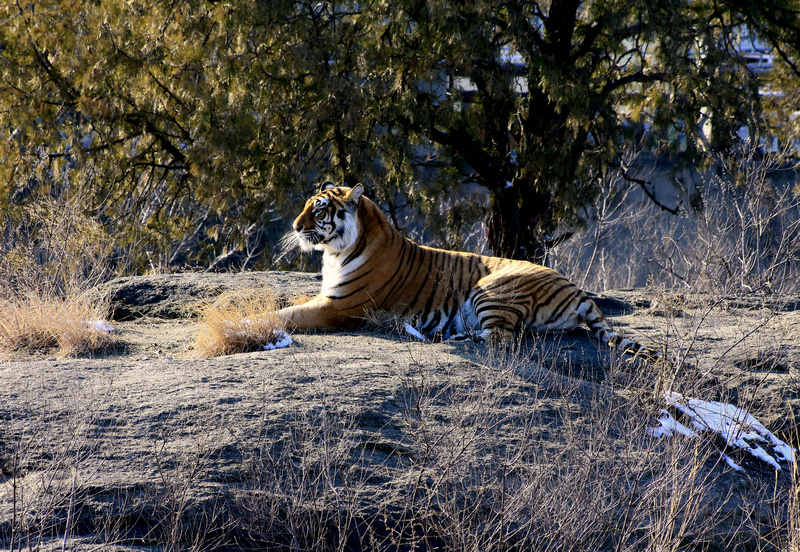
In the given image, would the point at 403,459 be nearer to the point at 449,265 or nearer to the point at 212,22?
the point at 449,265

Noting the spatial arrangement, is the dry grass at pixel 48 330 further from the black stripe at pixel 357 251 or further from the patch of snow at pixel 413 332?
the patch of snow at pixel 413 332

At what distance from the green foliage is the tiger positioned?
2.53 metres

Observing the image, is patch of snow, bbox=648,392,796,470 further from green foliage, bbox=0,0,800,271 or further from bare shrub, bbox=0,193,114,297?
bare shrub, bbox=0,193,114,297

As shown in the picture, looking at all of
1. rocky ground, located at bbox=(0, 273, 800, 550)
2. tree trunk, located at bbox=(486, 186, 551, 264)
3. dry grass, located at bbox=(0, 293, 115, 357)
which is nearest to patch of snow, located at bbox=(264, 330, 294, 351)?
rocky ground, located at bbox=(0, 273, 800, 550)

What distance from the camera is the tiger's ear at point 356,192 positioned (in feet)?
21.8

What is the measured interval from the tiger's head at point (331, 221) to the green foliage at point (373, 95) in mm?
2543

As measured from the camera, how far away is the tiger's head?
6.68 m

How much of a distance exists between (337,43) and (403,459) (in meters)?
6.52

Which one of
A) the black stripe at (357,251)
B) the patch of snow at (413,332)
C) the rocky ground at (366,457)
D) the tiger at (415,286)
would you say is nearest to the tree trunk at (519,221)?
the tiger at (415,286)

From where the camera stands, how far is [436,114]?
9.41 m

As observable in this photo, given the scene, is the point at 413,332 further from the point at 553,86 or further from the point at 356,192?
the point at 553,86

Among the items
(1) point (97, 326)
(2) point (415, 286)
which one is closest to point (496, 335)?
(2) point (415, 286)

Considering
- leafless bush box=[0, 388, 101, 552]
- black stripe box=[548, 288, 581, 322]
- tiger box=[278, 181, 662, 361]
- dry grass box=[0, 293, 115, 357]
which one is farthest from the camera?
black stripe box=[548, 288, 581, 322]

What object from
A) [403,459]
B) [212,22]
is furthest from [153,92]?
[403,459]
